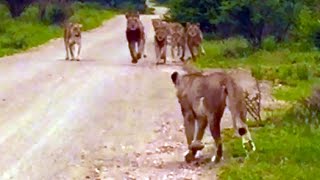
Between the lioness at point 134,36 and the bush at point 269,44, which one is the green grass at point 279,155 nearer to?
the lioness at point 134,36

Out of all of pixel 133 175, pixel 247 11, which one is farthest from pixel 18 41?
pixel 133 175

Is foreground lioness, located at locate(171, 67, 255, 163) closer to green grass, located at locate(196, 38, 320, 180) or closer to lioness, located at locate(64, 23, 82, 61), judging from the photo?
green grass, located at locate(196, 38, 320, 180)

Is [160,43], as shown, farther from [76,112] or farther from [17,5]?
[17,5]

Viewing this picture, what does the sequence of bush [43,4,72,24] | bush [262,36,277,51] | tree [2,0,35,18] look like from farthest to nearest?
tree [2,0,35,18]
bush [43,4,72,24]
bush [262,36,277,51]

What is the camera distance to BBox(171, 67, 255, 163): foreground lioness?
10875mm

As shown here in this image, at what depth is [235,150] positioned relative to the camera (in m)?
11.9

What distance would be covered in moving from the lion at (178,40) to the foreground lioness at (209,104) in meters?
16.7

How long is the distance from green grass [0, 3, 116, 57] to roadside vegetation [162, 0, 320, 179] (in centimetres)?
619

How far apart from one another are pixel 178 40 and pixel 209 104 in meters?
18.3

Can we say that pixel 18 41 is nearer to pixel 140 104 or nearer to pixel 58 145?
pixel 140 104

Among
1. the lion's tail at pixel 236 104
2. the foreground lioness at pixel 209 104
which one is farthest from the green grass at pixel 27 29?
the lion's tail at pixel 236 104

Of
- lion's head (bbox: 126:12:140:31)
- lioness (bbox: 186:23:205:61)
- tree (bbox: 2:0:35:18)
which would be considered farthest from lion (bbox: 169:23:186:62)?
tree (bbox: 2:0:35:18)

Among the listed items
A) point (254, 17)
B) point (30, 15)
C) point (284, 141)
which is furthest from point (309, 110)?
point (30, 15)

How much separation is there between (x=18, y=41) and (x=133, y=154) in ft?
75.6
